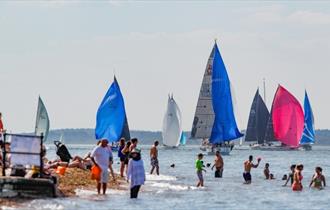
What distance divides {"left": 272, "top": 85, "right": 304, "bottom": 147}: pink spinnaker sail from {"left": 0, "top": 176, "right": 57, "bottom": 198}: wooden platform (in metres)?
79.2

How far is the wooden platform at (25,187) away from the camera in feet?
76.5

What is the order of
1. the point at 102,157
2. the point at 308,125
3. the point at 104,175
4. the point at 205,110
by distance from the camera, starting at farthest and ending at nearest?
the point at 308,125 → the point at 205,110 → the point at 104,175 → the point at 102,157

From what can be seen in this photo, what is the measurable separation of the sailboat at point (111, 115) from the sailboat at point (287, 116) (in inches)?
1218

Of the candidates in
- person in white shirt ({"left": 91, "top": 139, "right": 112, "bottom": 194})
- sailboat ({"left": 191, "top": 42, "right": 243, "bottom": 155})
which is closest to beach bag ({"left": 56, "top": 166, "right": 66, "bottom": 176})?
person in white shirt ({"left": 91, "top": 139, "right": 112, "bottom": 194})

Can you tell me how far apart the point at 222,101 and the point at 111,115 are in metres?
9.42

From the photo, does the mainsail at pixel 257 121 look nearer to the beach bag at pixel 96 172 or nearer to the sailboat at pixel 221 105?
the sailboat at pixel 221 105

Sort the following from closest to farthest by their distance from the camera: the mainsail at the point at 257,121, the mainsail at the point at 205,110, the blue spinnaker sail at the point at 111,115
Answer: the blue spinnaker sail at the point at 111,115, the mainsail at the point at 205,110, the mainsail at the point at 257,121

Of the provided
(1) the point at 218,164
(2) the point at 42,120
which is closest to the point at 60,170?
(1) the point at 218,164

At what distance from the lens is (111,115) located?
7512 cm

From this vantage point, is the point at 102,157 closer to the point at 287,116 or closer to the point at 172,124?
the point at 287,116

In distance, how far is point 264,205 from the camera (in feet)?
87.5

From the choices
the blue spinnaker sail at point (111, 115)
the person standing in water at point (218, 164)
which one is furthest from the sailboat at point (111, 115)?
the person standing in water at point (218, 164)

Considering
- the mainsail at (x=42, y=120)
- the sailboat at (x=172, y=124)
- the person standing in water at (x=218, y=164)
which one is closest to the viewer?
the person standing in water at (x=218, y=164)

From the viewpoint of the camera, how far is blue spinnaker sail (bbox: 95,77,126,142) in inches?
2945
